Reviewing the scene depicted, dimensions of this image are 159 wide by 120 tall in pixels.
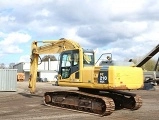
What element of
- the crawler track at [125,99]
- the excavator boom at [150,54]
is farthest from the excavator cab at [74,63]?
the excavator boom at [150,54]

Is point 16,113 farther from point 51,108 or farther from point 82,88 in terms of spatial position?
point 82,88

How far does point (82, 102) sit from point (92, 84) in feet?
3.66

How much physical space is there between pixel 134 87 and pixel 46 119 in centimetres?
445

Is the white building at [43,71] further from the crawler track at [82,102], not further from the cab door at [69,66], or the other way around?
the cab door at [69,66]

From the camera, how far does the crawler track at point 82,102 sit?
14195 millimetres

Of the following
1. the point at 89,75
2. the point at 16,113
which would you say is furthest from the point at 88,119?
the point at 16,113

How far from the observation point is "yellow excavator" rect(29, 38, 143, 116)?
1444 cm

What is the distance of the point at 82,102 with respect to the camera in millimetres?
15656

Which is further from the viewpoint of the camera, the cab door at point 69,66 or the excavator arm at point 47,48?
the excavator arm at point 47,48

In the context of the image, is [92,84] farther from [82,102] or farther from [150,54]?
[150,54]

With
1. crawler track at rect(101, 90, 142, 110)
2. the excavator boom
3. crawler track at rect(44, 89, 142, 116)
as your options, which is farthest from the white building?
crawler track at rect(101, 90, 142, 110)

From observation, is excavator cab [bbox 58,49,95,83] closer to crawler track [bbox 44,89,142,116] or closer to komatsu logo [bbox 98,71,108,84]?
crawler track [bbox 44,89,142,116]

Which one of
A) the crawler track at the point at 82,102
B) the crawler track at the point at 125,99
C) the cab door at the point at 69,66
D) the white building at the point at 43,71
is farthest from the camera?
the white building at the point at 43,71

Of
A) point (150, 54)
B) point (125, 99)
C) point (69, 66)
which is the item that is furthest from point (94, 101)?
point (150, 54)
